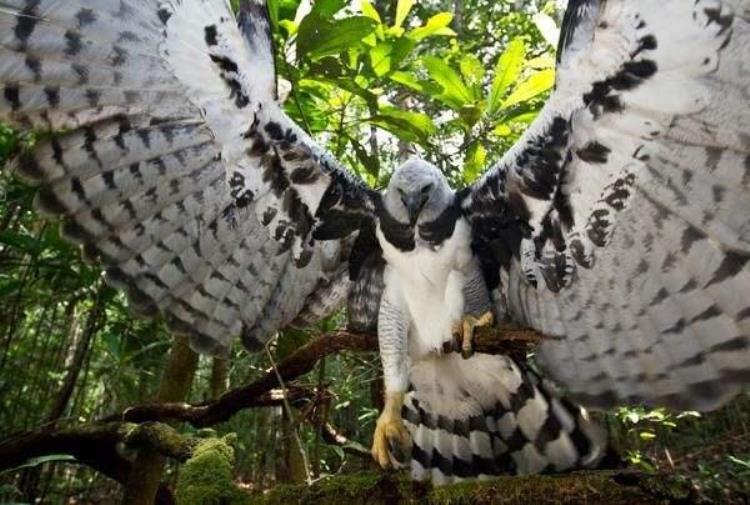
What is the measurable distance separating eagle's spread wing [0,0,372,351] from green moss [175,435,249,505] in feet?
2.58

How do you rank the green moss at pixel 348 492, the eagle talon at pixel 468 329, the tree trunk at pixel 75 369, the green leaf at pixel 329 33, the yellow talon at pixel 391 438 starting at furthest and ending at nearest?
1. the tree trunk at pixel 75 369
2. the green leaf at pixel 329 33
3. the yellow talon at pixel 391 438
4. the eagle talon at pixel 468 329
5. the green moss at pixel 348 492

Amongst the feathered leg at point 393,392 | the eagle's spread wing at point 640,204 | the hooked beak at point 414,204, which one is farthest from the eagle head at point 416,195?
the feathered leg at point 393,392

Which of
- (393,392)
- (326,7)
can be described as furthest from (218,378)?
(326,7)

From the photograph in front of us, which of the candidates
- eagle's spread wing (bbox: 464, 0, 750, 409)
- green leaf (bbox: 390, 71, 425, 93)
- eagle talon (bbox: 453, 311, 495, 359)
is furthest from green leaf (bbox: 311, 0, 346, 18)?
eagle talon (bbox: 453, 311, 495, 359)

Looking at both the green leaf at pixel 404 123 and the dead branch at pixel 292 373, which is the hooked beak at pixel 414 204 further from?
the green leaf at pixel 404 123

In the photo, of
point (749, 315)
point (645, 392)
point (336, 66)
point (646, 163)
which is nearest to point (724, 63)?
point (646, 163)

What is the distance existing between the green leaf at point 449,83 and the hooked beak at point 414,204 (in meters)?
0.85

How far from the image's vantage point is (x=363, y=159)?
345 centimetres

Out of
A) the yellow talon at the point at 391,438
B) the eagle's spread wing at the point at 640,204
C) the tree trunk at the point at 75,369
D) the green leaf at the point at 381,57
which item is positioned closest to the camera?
the eagle's spread wing at the point at 640,204

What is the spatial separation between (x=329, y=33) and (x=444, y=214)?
35.7 inches

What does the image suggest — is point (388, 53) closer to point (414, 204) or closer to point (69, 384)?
point (414, 204)

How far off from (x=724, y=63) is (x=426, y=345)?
4.76 feet

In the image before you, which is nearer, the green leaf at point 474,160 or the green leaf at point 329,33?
the green leaf at point 329,33

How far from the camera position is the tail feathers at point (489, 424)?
7.98 ft
